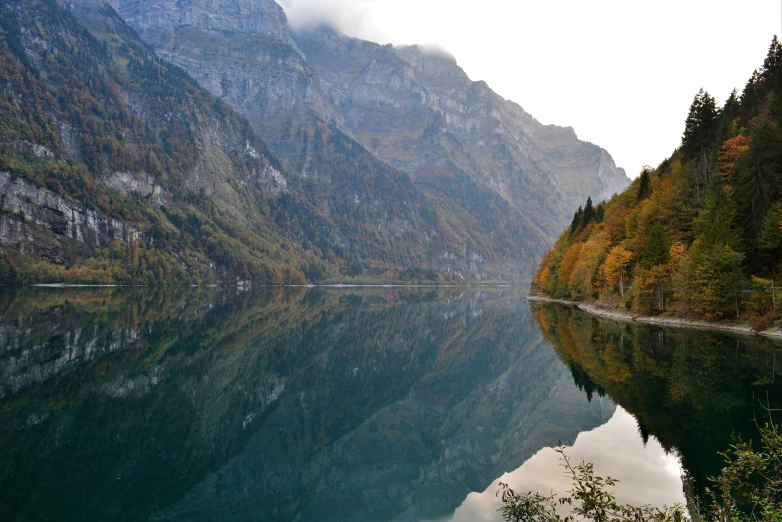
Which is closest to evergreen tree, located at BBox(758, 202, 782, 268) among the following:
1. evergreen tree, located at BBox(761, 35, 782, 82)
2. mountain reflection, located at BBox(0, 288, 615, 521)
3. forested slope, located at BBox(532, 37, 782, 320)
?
forested slope, located at BBox(532, 37, 782, 320)

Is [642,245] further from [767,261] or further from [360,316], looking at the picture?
[360,316]

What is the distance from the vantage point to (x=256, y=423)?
78.6ft

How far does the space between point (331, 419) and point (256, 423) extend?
12.2 feet

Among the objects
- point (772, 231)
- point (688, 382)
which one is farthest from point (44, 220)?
point (772, 231)

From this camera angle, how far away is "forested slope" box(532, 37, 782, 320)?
164 ft

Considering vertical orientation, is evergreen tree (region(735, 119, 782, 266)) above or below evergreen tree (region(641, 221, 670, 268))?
above

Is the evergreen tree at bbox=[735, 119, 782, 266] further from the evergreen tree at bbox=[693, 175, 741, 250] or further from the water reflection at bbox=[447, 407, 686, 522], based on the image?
the water reflection at bbox=[447, 407, 686, 522]

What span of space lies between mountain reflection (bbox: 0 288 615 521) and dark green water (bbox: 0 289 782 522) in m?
0.10

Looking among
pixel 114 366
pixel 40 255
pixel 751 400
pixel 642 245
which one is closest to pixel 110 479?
pixel 114 366

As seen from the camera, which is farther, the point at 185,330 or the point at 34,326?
the point at 185,330

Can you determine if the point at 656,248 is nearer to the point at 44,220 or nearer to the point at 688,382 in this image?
the point at 688,382

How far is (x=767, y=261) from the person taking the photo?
167 feet

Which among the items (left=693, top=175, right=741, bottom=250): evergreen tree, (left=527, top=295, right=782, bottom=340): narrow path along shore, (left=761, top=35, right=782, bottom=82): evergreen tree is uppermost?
(left=761, top=35, right=782, bottom=82): evergreen tree

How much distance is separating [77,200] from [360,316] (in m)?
137
